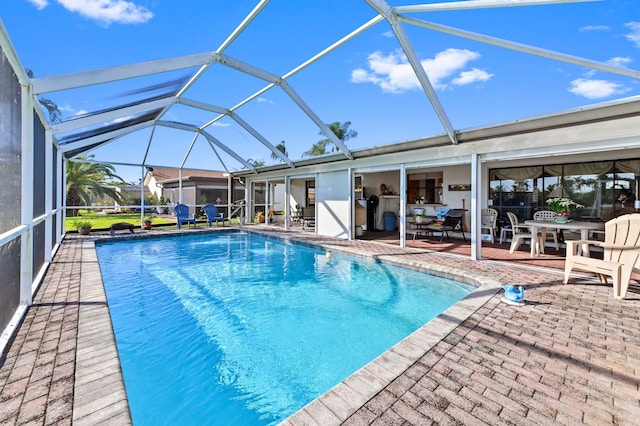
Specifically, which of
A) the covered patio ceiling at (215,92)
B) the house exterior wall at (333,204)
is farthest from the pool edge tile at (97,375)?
the house exterior wall at (333,204)

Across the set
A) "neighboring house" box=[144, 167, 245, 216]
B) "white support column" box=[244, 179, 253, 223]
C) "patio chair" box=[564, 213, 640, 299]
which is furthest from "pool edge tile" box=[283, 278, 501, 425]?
"neighboring house" box=[144, 167, 245, 216]

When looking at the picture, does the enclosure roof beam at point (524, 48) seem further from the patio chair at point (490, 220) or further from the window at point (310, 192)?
the window at point (310, 192)

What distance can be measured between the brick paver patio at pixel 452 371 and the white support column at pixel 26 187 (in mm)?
394

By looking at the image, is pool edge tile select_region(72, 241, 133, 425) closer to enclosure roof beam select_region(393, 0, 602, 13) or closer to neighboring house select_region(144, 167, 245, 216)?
enclosure roof beam select_region(393, 0, 602, 13)

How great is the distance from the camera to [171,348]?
330cm

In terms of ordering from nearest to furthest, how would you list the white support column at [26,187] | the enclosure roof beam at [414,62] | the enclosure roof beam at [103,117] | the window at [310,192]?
1. the white support column at [26,187]
2. the enclosure roof beam at [414,62]
3. the enclosure roof beam at [103,117]
4. the window at [310,192]

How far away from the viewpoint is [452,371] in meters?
2.23

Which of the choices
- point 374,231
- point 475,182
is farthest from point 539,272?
point 374,231

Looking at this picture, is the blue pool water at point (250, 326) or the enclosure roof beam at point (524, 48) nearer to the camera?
the blue pool water at point (250, 326)

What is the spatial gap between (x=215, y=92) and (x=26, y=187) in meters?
6.08

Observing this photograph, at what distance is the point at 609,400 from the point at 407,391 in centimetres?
131

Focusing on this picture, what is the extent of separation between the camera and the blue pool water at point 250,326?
2543 mm

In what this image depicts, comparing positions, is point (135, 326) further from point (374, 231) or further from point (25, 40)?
point (374, 231)

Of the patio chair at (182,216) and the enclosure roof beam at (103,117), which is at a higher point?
the enclosure roof beam at (103,117)
